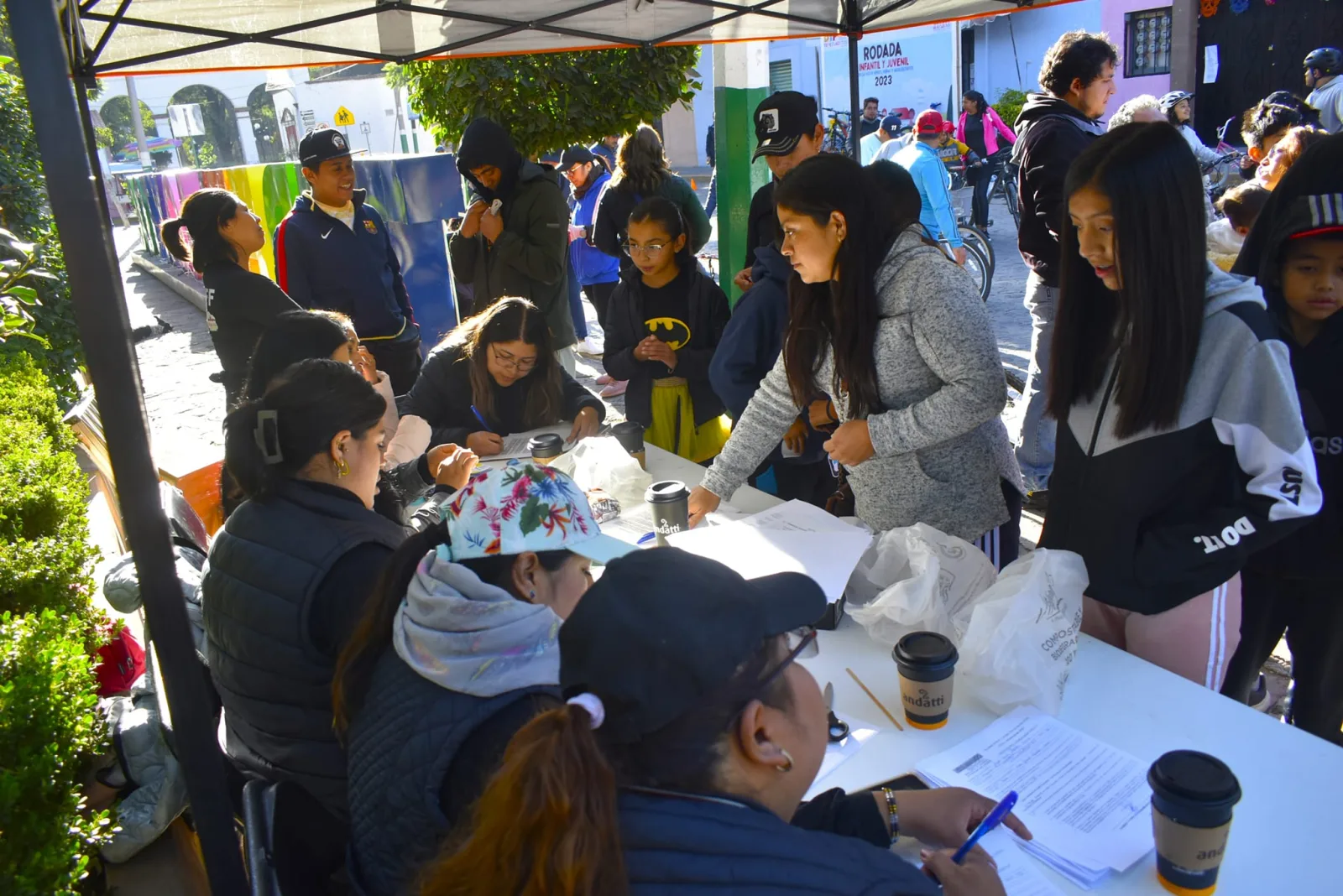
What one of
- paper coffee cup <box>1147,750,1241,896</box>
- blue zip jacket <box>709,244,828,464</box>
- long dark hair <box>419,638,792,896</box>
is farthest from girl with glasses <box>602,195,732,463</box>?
long dark hair <box>419,638,792,896</box>

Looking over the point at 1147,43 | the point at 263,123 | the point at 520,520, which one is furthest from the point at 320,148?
the point at 263,123

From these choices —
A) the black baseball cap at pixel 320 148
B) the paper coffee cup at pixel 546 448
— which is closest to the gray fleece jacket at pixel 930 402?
the paper coffee cup at pixel 546 448

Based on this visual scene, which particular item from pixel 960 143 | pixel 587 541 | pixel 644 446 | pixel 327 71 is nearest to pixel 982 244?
pixel 960 143

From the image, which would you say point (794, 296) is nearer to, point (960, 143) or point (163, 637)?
point (163, 637)

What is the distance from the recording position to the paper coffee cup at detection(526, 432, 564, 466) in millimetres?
2895

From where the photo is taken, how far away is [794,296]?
8.01ft

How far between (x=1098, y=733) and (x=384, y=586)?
1181 mm

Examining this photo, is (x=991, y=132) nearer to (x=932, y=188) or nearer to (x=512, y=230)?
(x=932, y=188)

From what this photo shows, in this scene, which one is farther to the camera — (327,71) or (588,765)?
(327,71)

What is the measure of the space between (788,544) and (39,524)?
2.37 meters

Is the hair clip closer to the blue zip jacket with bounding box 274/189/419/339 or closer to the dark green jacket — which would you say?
the blue zip jacket with bounding box 274/189/419/339

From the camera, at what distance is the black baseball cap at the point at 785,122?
373 centimetres

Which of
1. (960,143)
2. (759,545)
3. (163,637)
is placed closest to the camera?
(163,637)

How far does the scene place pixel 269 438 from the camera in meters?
1.87
